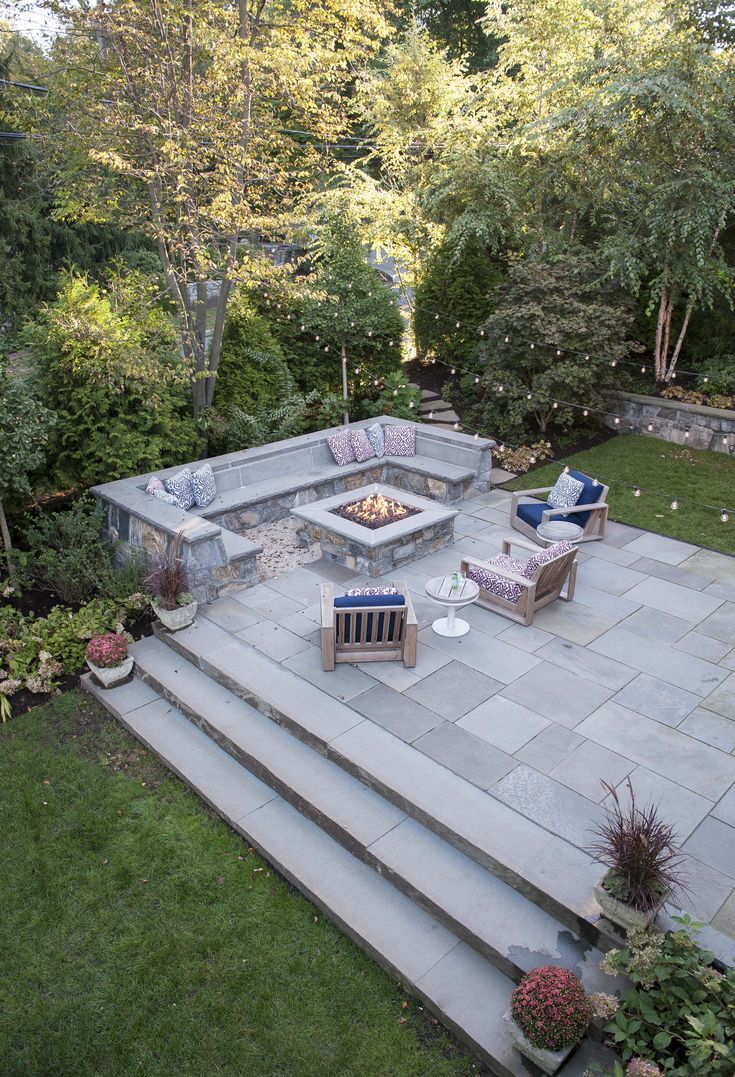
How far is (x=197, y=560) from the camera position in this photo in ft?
22.2

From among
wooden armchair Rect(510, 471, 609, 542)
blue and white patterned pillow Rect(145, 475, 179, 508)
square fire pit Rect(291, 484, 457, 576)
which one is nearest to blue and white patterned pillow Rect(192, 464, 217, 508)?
blue and white patterned pillow Rect(145, 475, 179, 508)

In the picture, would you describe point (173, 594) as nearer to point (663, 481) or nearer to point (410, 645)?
point (410, 645)

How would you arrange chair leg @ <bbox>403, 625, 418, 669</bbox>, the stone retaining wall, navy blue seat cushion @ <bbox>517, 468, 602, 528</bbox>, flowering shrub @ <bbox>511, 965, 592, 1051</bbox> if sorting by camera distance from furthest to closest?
the stone retaining wall, navy blue seat cushion @ <bbox>517, 468, 602, 528</bbox>, chair leg @ <bbox>403, 625, 418, 669</bbox>, flowering shrub @ <bbox>511, 965, 592, 1051</bbox>

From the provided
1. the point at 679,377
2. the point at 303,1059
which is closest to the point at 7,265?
the point at 679,377

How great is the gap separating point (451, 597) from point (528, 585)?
0.73 metres

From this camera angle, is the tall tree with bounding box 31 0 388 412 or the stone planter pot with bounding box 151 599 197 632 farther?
the tall tree with bounding box 31 0 388 412

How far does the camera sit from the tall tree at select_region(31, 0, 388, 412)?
795cm

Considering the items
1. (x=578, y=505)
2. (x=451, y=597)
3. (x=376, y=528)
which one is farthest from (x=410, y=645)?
(x=578, y=505)

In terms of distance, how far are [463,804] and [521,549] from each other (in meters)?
4.08

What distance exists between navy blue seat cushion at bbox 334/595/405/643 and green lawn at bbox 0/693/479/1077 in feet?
5.88

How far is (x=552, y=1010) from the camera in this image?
3.11 metres

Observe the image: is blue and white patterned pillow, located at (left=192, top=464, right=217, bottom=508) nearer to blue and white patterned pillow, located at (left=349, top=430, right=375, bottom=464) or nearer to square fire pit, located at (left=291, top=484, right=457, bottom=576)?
square fire pit, located at (left=291, top=484, right=457, bottom=576)

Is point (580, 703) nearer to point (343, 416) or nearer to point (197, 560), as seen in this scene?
point (197, 560)

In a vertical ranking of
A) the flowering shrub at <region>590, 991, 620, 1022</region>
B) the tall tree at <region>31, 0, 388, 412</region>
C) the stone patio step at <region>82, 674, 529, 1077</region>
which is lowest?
the stone patio step at <region>82, 674, 529, 1077</region>
